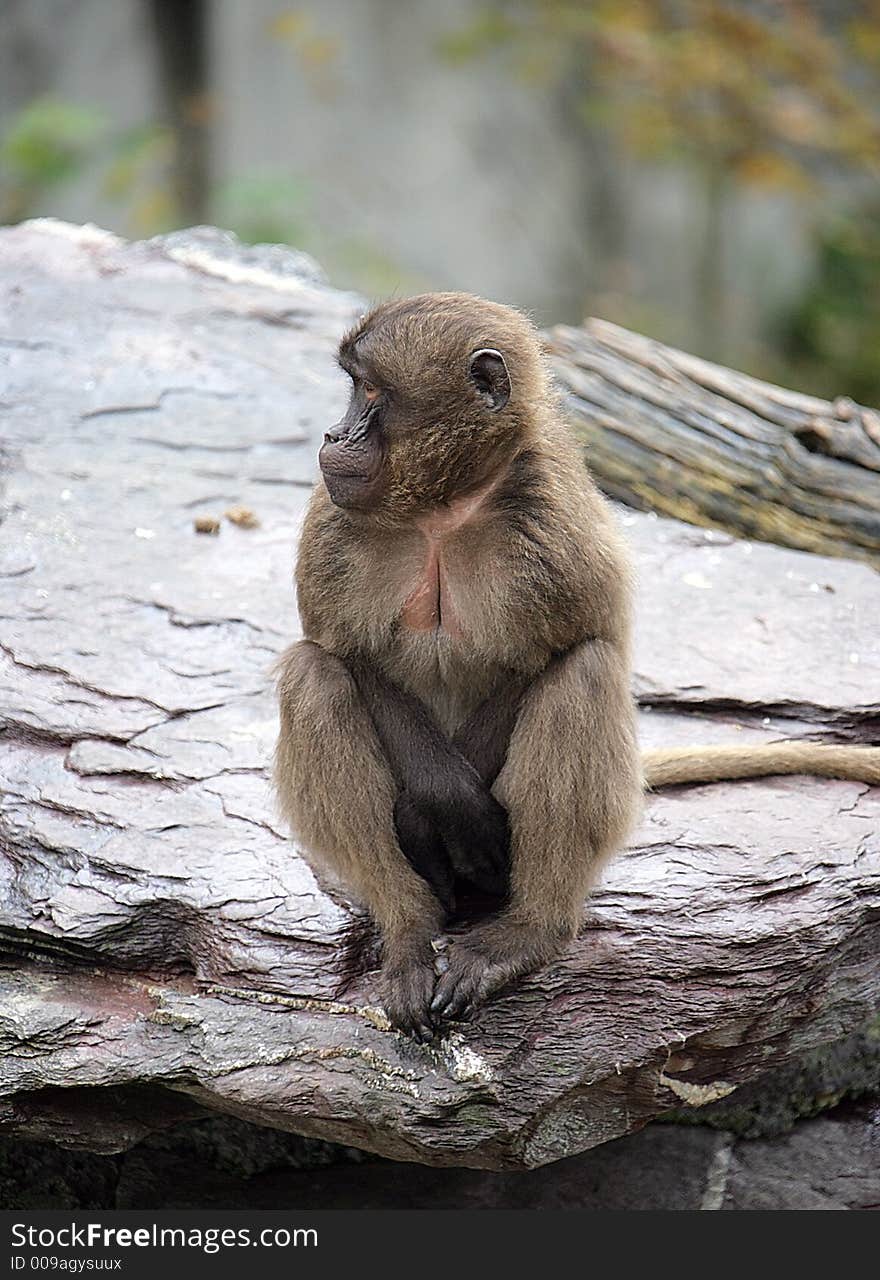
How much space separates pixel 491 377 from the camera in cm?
438

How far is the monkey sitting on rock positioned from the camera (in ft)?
14.4

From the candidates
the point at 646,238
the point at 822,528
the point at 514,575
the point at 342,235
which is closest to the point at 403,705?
the point at 514,575

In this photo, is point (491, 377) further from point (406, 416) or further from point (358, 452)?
point (358, 452)

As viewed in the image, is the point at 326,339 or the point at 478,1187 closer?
the point at 478,1187

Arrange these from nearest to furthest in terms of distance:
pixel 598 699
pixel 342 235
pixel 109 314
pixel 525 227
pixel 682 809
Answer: pixel 598 699
pixel 682 809
pixel 109 314
pixel 342 235
pixel 525 227

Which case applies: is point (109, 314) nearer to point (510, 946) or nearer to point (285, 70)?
point (510, 946)

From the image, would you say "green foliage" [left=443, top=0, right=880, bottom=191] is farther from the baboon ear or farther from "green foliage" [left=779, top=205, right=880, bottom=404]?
the baboon ear

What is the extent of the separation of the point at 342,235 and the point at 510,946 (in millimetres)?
11787

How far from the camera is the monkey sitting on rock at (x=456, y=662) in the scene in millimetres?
4375

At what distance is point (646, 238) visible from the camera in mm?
17125

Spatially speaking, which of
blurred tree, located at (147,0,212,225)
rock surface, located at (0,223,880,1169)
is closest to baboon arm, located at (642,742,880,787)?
rock surface, located at (0,223,880,1169)

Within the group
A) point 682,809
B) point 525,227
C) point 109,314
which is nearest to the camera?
point 682,809

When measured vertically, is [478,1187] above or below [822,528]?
below

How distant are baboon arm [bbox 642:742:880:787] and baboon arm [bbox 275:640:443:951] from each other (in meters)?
1.26
